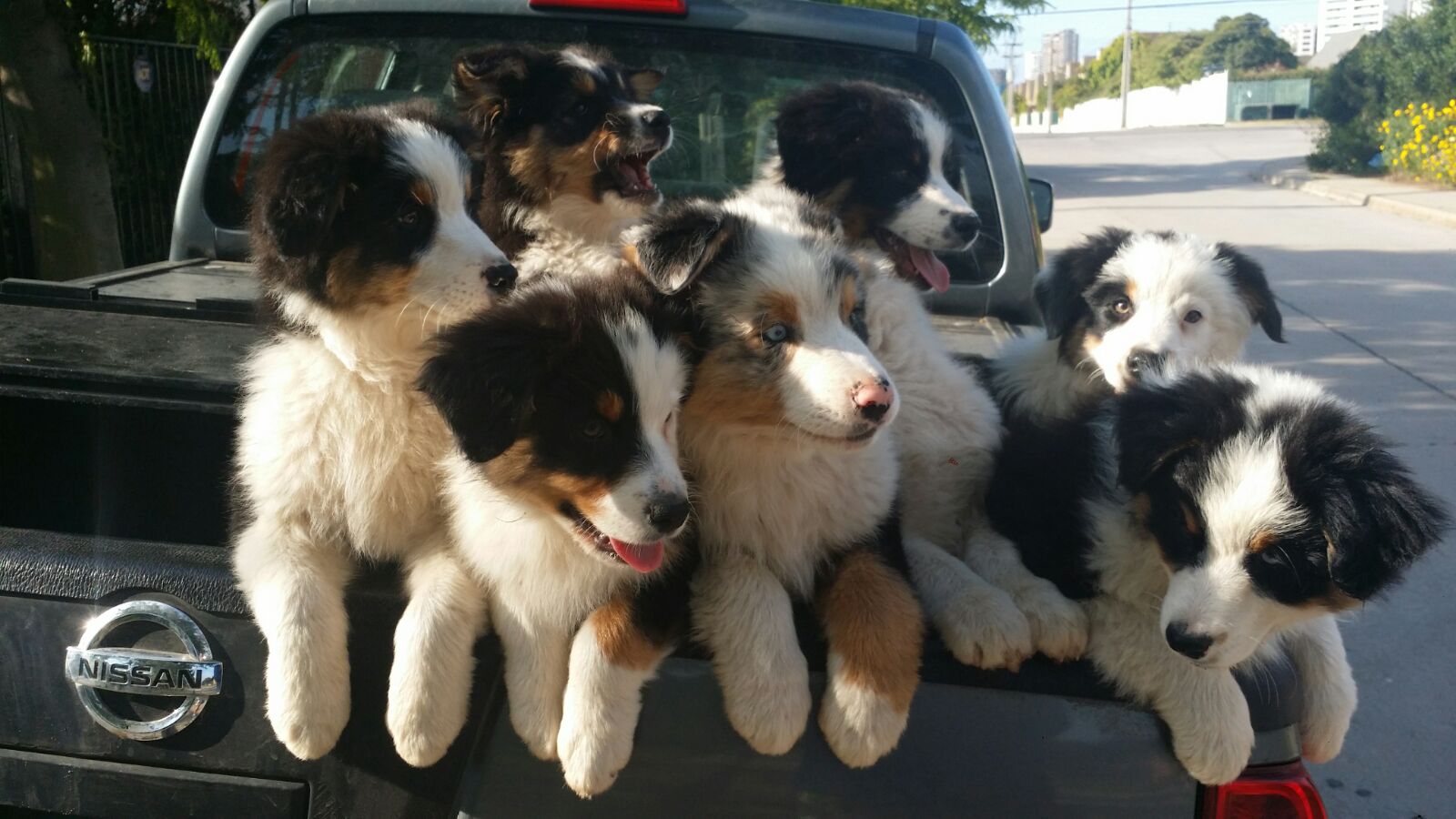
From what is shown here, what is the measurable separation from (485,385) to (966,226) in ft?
6.64

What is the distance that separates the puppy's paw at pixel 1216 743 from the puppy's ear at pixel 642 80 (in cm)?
251

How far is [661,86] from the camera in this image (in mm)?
4344

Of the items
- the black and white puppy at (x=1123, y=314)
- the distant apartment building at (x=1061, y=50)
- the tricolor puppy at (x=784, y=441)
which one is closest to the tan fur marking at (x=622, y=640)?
the tricolor puppy at (x=784, y=441)

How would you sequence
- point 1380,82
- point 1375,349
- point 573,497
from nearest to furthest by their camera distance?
point 573,497, point 1375,349, point 1380,82

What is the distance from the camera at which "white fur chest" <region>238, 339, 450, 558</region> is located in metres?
2.73

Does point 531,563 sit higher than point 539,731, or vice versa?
point 531,563

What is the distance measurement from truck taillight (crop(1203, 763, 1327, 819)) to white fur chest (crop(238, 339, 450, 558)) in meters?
1.72

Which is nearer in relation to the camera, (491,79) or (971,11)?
(491,79)

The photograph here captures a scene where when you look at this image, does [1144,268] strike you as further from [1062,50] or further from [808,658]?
[1062,50]

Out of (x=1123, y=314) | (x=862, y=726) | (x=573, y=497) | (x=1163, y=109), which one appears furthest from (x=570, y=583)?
(x=1163, y=109)

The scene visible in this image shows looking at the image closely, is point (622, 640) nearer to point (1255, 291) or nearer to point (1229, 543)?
point (1229, 543)

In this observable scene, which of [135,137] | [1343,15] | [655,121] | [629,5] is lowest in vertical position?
[655,121]

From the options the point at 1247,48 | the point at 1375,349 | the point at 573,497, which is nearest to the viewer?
the point at 573,497

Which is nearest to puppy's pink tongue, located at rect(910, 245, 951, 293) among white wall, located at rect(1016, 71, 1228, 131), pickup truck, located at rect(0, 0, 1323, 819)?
pickup truck, located at rect(0, 0, 1323, 819)
